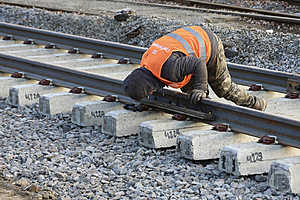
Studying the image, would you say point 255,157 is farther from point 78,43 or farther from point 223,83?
point 78,43

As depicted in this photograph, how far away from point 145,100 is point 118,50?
2.91 meters

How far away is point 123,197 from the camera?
17.2 feet

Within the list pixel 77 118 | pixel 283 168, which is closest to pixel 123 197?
pixel 283 168

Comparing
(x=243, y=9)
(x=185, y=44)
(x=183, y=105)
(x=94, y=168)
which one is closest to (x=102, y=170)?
(x=94, y=168)

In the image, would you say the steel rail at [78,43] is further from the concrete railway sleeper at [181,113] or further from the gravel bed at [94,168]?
the gravel bed at [94,168]

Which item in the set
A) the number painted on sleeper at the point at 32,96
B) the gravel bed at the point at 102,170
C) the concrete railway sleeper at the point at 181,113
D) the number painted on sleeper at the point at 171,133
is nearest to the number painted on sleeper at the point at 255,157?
the concrete railway sleeper at the point at 181,113

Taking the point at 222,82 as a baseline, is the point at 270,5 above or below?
above

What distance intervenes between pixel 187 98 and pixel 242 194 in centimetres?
157

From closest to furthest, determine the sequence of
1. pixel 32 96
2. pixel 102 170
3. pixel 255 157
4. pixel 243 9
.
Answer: pixel 255 157 → pixel 102 170 → pixel 32 96 → pixel 243 9

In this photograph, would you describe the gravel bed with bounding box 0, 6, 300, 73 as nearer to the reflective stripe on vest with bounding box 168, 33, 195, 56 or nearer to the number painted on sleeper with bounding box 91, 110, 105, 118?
the number painted on sleeper with bounding box 91, 110, 105, 118

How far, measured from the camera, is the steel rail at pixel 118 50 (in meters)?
7.85

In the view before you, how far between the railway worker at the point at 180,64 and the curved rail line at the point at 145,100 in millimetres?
236

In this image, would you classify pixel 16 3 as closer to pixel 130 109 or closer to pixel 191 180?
pixel 130 109

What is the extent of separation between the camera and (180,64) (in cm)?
604
